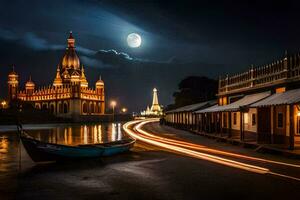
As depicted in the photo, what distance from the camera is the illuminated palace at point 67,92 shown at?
115000 mm

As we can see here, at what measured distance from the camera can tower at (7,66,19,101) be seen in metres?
130

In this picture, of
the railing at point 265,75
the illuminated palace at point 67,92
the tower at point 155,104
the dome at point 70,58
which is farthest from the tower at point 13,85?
the railing at point 265,75

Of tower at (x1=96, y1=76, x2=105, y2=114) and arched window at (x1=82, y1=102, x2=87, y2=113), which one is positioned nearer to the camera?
arched window at (x1=82, y1=102, x2=87, y2=113)

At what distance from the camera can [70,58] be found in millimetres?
129000

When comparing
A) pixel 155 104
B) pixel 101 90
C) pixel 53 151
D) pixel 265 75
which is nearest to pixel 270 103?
pixel 265 75

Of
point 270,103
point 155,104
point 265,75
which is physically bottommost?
point 270,103

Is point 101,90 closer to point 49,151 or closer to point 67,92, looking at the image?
point 67,92

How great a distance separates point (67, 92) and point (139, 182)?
353 feet

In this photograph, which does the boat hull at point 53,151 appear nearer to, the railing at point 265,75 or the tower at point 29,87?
the railing at point 265,75

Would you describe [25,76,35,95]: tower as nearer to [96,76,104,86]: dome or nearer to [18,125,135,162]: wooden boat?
[96,76,104,86]: dome

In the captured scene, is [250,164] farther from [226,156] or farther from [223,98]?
[223,98]

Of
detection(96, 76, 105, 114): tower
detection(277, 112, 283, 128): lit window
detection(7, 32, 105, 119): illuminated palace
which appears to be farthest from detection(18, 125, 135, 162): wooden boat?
detection(96, 76, 105, 114): tower

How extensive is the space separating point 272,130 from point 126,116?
294ft

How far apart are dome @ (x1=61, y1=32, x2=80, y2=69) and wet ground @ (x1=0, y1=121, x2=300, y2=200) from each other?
4486 inches
